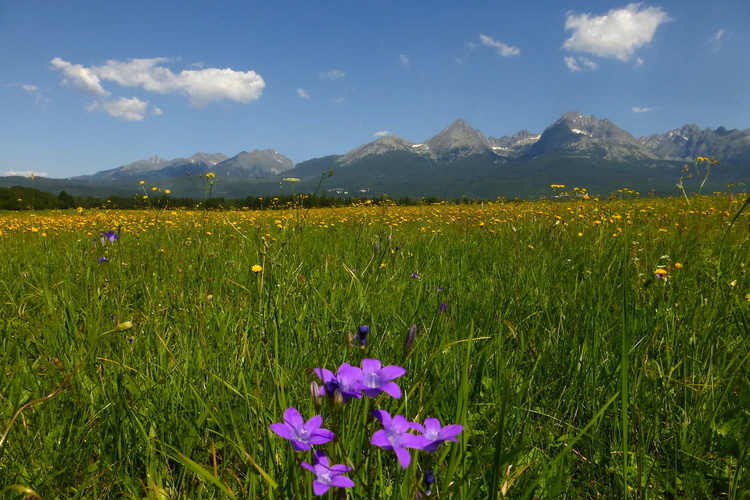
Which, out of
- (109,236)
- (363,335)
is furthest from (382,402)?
(109,236)

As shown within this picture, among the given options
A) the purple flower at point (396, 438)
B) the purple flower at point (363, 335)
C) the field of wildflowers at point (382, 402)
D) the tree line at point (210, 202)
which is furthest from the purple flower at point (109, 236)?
the purple flower at point (396, 438)

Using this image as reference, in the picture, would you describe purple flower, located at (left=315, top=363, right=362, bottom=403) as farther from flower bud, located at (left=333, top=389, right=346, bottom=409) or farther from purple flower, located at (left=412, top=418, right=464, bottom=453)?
purple flower, located at (left=412, top=418, right=464, bottom=453)

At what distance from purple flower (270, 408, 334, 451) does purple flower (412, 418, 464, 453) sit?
151mm

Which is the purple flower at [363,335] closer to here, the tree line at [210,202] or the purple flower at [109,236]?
the tree line at [210,202]

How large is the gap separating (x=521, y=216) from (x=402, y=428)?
643 cm

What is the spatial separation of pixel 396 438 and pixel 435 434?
3.4 inches

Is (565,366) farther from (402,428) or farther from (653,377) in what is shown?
(402,428)

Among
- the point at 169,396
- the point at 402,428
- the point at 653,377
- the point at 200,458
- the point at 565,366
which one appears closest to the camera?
the point at 402,428

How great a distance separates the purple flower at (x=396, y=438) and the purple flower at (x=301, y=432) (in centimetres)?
7

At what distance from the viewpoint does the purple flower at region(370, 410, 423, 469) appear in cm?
57

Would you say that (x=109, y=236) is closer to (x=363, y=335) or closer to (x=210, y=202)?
(x=363, y=335)

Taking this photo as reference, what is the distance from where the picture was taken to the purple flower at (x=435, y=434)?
630mm

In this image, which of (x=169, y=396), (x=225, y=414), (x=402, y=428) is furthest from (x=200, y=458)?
(x=402, y=428)

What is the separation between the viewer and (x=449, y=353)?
1.86 metres
